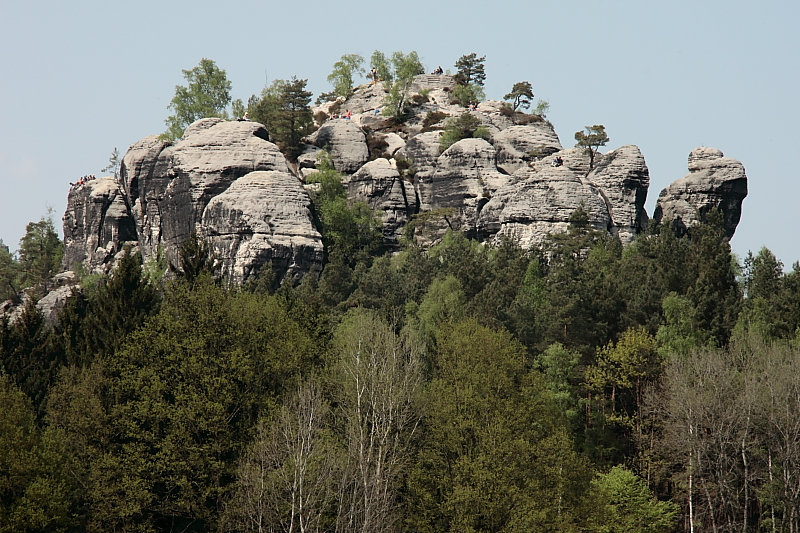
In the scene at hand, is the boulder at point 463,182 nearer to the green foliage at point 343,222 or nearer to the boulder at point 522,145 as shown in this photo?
the boulder at point 522,145

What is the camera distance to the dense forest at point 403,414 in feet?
112

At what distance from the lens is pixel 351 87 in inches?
5423

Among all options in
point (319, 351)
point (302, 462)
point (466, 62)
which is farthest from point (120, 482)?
point (466, 62)

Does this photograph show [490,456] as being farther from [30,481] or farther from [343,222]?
[343,222]

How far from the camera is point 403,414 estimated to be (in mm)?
36594

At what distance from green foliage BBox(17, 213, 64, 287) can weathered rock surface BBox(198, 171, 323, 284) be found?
94.7ft

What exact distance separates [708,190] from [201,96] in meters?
59.0

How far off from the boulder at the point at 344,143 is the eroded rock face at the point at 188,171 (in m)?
10.2

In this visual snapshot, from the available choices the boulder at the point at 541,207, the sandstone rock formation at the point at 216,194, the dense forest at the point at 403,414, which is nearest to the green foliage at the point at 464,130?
the boulder at the point at 541,207

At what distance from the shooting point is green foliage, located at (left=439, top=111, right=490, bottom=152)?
9956 cm

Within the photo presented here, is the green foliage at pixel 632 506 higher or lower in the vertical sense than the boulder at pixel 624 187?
lower

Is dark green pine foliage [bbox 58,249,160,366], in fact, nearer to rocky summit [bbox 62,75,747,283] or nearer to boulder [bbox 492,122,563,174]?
rocky summit [bbox 62,75,747,283]

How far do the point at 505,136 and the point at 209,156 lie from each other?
33209mm

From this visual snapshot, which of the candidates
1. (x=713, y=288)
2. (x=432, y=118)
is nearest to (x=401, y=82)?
(x=432, y=118)
